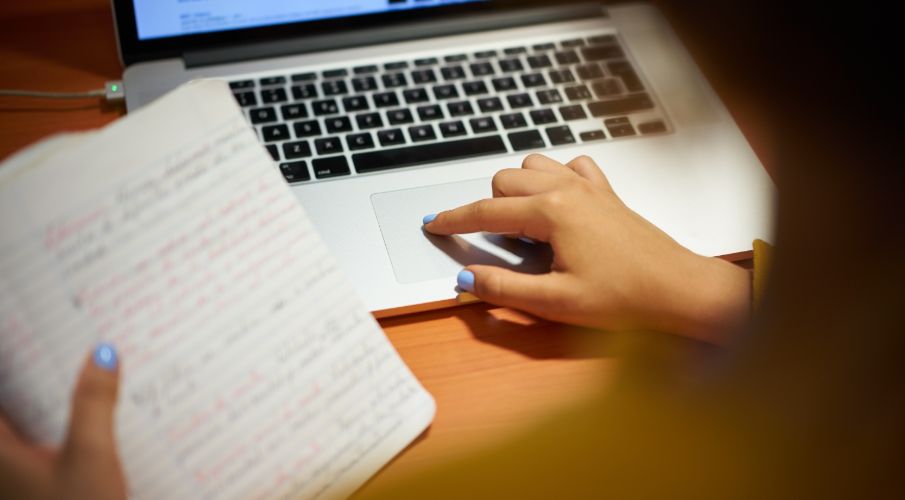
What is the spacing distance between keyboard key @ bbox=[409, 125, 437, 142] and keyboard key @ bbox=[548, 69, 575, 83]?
6.1 inches

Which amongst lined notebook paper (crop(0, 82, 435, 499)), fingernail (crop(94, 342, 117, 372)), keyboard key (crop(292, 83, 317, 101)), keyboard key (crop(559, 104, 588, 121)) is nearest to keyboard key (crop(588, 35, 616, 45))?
keyboard key (crop(559, 104, 588, 121))

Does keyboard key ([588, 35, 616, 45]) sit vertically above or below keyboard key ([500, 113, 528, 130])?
above

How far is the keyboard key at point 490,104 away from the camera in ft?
2.35

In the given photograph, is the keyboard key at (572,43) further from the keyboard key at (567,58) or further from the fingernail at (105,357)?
the fingernail at (105,357)

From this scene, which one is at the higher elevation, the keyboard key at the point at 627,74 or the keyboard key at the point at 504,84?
the keyboard key at the point at 504,84

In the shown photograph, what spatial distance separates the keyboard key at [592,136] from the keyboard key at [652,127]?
4cm

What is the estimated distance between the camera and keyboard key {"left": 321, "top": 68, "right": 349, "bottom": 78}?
2.40ft

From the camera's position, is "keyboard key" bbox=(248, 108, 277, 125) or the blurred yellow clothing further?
"keyboard key" bbox=(248, 108, 277, 125)

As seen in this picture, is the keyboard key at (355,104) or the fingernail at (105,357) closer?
the fingernail at (105,357)

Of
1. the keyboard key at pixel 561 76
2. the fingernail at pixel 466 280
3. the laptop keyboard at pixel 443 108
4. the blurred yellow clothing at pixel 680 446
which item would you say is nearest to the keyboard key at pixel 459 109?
the laptop keyboard at pixel 443 108

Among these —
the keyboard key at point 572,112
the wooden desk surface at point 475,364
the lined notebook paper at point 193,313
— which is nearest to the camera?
the lined notebook paper at point 193,313

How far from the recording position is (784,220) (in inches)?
19.5

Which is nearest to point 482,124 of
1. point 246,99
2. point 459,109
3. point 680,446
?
point 459,109

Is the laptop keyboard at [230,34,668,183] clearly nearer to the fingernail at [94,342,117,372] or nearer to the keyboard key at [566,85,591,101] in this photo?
the keyboard key at [566,85,591,101]
